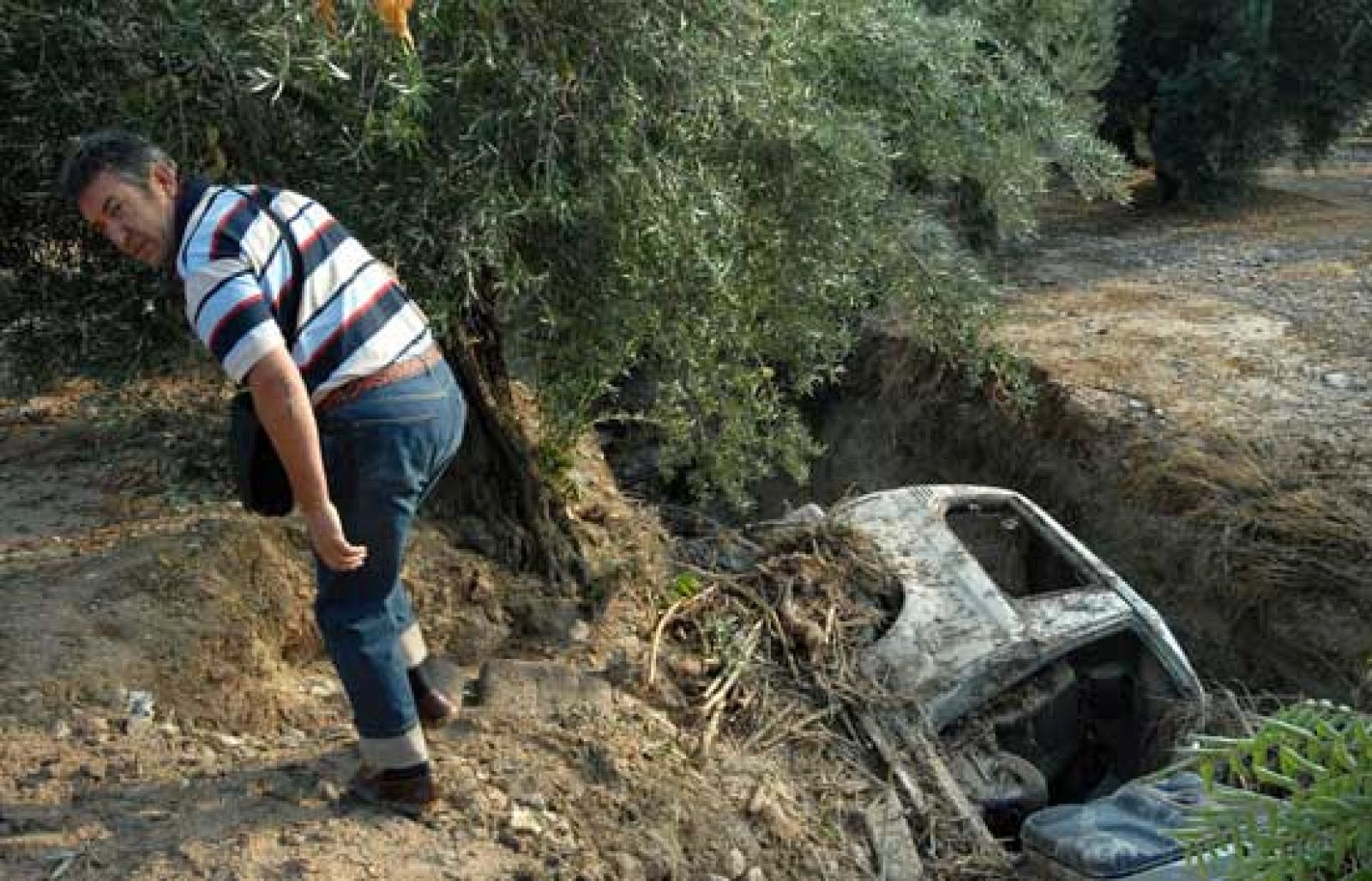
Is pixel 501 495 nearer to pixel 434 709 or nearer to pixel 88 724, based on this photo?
pixel 434 709

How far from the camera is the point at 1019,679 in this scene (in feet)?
17.7

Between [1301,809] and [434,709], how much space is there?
3.08 m

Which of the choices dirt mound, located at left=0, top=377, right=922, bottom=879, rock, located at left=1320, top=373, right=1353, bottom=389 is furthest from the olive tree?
rock, located at left=1320, top=373, right=1353, bottom=389

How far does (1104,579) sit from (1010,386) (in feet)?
11.2

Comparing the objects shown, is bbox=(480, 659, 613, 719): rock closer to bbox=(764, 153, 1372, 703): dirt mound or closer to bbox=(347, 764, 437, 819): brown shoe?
bbox=(347, 764, 437, 819): brown shoe

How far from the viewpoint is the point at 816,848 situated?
15.2ft

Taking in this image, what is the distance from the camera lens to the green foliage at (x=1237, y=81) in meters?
13.3

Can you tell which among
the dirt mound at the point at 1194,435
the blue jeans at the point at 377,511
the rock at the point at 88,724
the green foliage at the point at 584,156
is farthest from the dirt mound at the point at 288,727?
the dirt mound at the point at 1194,435

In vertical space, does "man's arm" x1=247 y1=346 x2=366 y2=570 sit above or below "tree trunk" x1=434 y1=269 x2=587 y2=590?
above

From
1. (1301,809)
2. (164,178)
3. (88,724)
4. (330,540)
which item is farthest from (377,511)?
(1301,809)

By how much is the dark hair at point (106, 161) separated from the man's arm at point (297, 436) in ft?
1.85

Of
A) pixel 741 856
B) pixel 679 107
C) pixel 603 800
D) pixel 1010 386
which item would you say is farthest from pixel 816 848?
pixel 1010 386

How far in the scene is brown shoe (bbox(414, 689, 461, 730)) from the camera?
423 cm

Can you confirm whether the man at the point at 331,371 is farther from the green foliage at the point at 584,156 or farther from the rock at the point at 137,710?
the rock at the point at 137,710
